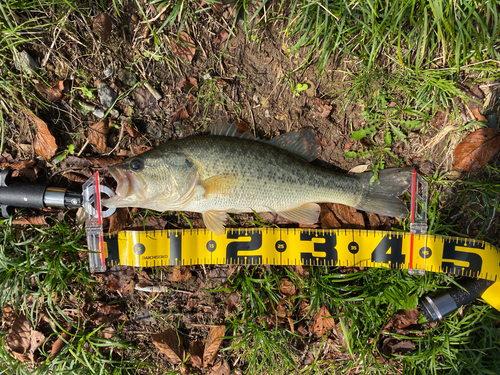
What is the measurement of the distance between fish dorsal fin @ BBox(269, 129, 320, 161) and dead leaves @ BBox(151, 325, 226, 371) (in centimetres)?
246

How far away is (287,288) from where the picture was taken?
3795mm

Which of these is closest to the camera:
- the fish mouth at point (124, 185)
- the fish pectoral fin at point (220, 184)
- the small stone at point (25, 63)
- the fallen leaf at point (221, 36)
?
the fish mouth at point (124, 185)

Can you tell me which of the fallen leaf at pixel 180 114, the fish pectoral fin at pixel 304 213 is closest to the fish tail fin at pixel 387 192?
the fish pectoral fin at pixel 304 213

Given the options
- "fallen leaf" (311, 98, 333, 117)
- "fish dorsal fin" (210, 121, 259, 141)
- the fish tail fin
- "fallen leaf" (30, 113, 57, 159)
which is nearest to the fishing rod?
the fish tail fin

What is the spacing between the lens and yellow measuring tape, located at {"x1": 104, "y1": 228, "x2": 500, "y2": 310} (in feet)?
11.9

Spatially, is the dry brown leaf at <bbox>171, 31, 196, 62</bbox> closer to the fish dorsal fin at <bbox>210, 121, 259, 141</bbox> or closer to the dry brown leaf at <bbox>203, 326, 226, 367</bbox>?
the fish dorsal fin at <bbox>210, 121, 259, 141</bbox>

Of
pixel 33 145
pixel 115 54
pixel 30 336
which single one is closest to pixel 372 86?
pixel 115 54

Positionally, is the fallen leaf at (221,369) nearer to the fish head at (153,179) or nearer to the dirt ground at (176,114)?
the dirt ground at (176,114)

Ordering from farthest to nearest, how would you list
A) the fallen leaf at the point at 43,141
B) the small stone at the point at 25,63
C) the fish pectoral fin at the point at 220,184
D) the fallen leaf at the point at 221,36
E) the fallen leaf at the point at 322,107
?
the fallen leaf at the point at 322,107 < the fallen leaf at the point at 221,36 < the fallen leaf at the point at 43,141 < the small stone at the point at 25,63 < the fish pectoral fin at the point at 220,184

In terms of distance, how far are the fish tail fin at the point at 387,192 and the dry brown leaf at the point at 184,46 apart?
2.63 meters

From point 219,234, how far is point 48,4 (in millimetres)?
3383

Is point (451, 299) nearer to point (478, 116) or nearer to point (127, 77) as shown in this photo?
point (478, 116)

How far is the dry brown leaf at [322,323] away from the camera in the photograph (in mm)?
3730

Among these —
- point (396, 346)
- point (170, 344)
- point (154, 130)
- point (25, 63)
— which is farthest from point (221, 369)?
point (25, 63)
